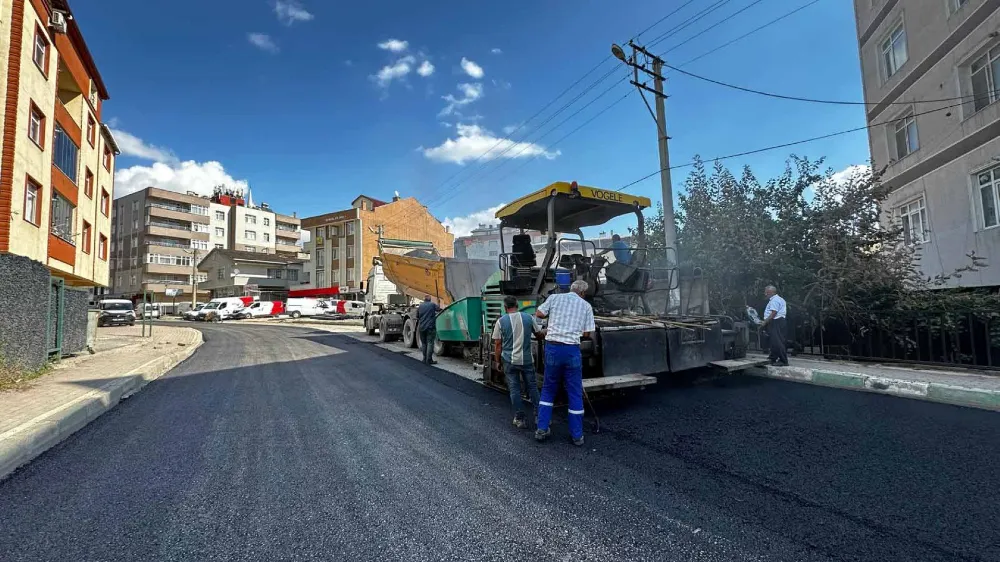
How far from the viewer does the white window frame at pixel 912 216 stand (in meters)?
13.5

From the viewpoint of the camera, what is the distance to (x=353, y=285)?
46906 millimetres

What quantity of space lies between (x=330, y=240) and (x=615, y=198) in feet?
160

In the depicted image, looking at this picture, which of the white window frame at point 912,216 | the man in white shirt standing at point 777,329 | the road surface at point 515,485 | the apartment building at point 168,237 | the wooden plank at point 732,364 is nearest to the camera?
the road surface at point 515,485

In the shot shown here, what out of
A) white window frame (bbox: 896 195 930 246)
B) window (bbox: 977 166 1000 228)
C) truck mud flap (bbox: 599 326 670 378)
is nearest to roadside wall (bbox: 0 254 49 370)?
truck mud flap (bbox: 599 326 670 378)

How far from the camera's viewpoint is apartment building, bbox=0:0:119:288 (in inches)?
448

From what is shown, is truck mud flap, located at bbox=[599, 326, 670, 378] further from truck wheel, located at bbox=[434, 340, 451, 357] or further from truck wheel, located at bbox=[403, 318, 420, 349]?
truck wheel, located at bbox=[403, 318, 420, 349]

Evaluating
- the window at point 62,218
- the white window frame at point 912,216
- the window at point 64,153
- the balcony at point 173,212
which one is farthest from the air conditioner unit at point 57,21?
the balcony at point 173,212

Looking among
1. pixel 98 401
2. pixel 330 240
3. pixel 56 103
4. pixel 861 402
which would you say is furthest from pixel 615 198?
pixel 330 240

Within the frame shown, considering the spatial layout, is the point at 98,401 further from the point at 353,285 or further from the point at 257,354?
the point at 353,285

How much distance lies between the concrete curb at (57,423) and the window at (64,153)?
11.6 metres

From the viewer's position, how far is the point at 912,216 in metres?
14.4

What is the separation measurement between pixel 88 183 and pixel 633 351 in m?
23.1

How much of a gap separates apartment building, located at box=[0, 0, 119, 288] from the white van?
19.4 meters

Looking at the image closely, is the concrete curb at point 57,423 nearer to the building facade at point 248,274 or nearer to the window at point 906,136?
the window at point 906,136
